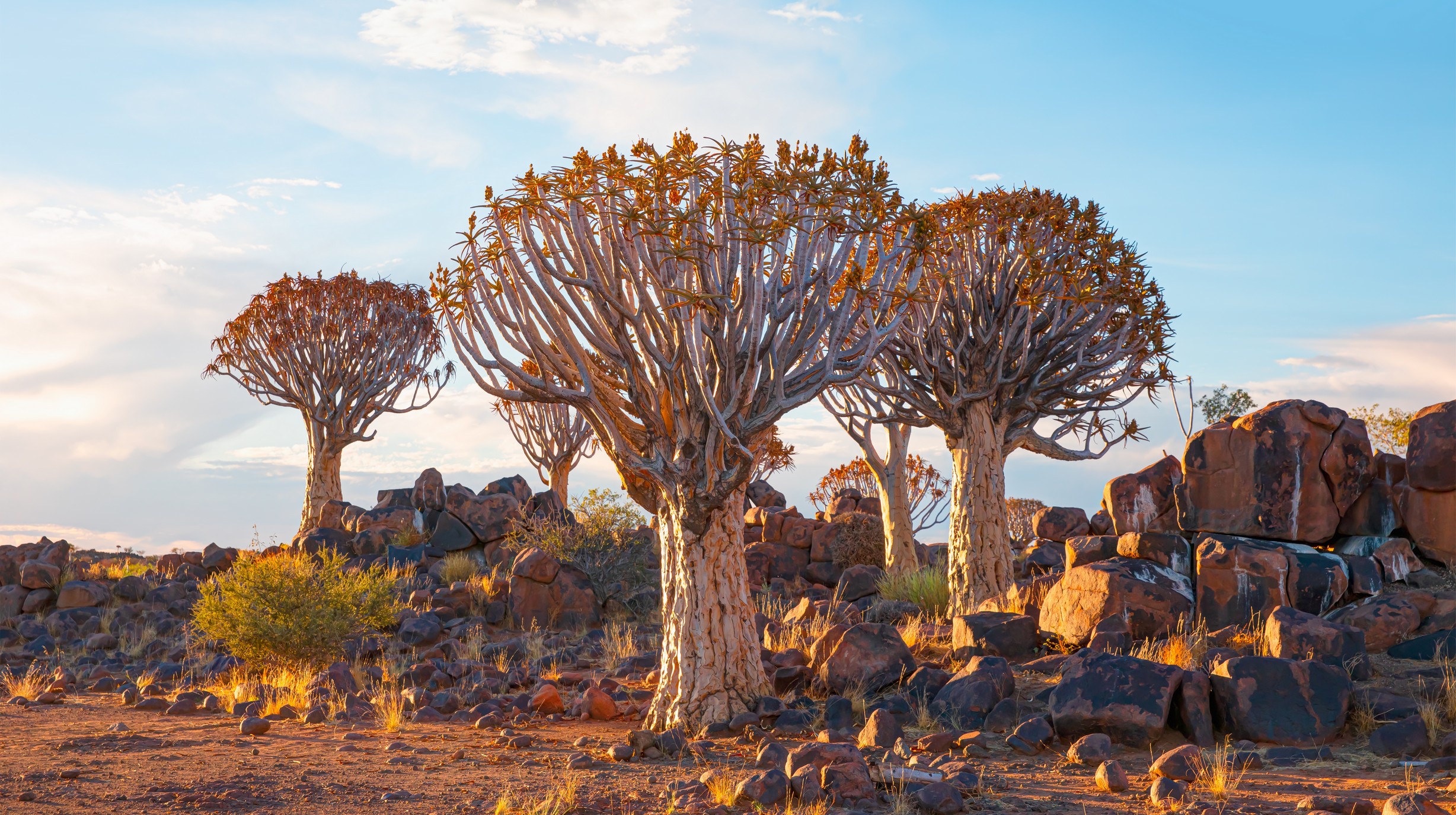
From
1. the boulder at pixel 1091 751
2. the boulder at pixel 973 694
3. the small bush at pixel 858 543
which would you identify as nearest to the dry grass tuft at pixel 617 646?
the boulder at pixel 973 694

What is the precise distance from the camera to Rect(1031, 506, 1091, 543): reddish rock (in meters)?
20.3

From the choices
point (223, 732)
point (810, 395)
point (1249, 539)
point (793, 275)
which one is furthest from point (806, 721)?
point (1249, 539)

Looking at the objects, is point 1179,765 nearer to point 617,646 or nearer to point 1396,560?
point 1396,560

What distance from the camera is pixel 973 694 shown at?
30.2 ft

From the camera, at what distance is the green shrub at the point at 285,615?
42.1 ft

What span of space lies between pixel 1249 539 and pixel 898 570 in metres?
5.88

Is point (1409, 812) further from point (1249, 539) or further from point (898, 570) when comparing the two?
point (898, 570)

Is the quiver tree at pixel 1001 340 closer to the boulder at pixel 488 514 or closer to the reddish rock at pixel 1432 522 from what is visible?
the reddish rock at pixel 1432 522

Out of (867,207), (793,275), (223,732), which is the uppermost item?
(867,207)

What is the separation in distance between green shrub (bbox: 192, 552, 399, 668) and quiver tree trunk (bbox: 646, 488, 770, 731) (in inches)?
230

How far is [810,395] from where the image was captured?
9.08 metres

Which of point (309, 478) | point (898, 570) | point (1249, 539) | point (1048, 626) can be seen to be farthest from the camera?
point (309, 478)

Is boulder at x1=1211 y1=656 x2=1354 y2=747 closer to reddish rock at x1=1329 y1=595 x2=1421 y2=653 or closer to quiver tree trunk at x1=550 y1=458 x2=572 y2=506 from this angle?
reddish rock at x1=1329 y1=595 x2=1421 y2=653

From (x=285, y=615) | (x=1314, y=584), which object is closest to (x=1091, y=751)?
(x=1314, y=584)
